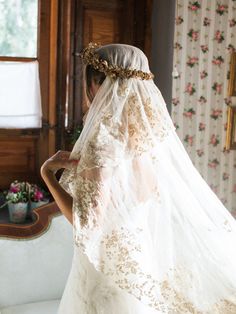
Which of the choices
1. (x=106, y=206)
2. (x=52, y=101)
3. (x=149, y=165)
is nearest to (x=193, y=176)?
(x=149, y=165)

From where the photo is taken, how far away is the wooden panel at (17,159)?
2.94 meters

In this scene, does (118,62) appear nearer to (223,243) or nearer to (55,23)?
(223,243)

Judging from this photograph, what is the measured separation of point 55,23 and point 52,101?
1.58 feet

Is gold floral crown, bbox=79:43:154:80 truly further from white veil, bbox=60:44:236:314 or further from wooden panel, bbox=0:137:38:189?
wooden panel, bbox=0:137:38:189

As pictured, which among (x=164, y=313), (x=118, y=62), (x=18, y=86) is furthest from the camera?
(x=18, y=86)

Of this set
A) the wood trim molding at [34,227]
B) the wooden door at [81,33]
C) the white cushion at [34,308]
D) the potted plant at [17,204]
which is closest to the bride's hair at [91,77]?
the wood trim molding at [34,227]

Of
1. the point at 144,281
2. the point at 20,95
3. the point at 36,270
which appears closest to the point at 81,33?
the point at 20,95

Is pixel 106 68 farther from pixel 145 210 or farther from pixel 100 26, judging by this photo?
pixel 100 26

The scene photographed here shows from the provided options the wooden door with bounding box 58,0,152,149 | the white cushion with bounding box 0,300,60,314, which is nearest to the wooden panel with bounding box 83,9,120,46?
the wooden door with bounding box 58,0,152,149

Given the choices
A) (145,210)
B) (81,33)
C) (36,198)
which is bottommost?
(36,198)

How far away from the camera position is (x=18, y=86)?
9.50ft

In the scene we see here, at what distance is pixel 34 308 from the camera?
6.12ft

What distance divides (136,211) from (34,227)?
2.76 ft

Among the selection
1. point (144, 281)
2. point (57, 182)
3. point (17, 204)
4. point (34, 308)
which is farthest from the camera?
point (17, 204)
